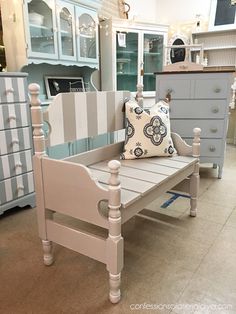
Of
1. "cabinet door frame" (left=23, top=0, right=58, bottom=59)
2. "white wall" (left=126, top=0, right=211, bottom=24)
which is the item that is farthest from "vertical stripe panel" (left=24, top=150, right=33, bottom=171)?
"white wall" (left=126, top=0, right=211, bottom=24)

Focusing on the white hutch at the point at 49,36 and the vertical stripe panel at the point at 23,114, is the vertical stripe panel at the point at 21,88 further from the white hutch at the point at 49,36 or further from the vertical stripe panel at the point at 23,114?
the white hutch at the point at 49,36

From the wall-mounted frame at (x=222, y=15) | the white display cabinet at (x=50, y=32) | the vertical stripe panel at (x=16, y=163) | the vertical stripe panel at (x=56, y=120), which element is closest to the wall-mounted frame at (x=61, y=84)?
the white display cabinet at (x=50, y=32)

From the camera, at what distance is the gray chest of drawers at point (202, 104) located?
2432mm

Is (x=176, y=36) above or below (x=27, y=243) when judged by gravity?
above

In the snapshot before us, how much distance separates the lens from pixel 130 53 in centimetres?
335

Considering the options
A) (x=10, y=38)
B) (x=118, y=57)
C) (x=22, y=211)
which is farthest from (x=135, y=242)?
(x=118, y=57)

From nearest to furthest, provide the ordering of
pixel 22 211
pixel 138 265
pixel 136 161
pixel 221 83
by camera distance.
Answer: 1. pixel 138 265
2. pixel 136 161
3. pixel 22 211
4. pixel 221 83

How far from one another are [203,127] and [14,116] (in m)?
1.67

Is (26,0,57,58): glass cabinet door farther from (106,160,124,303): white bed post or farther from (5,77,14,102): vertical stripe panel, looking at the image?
(106,160,124,303): white bed post

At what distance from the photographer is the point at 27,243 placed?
163cm

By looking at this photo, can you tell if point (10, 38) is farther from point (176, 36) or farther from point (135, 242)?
point (176, 36)

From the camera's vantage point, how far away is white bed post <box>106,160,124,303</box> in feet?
3.39

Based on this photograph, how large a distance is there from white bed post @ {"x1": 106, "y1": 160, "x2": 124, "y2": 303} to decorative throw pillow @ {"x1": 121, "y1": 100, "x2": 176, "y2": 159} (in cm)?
70

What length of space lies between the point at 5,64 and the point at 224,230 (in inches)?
82.1
